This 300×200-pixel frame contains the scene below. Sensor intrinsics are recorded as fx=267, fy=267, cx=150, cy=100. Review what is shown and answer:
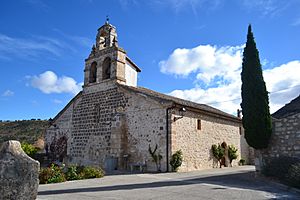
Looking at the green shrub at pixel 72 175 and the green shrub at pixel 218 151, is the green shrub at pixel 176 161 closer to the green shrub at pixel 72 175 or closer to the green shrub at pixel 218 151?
the green shrub at pixel 218 151

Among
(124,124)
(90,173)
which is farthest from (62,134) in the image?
(90,173)

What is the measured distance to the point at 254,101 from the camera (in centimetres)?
1288

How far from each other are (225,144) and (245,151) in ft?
15.0

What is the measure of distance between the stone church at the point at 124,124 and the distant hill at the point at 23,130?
20.1 meters

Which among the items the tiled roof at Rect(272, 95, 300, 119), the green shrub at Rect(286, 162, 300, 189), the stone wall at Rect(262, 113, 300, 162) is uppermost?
the tiled roof at Rect(272, 95, 300, 119)

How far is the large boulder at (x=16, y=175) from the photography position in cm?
383

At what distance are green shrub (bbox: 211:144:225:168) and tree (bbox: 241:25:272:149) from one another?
19.8ft

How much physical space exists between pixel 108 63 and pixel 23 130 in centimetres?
3163

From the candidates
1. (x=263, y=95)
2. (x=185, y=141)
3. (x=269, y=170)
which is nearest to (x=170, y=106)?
(x=185, y=141)

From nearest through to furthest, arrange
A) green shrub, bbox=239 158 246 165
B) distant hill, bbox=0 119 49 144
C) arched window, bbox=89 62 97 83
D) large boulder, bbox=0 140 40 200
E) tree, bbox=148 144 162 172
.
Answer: large boulder, bbox=0 140 40 200 → tree, bbox=148 144 162 172 → arched window, bbox=89 62 97 83 → green shrub, bbox=239 158 246 165 → distant hill, bbox=0 119 49 144

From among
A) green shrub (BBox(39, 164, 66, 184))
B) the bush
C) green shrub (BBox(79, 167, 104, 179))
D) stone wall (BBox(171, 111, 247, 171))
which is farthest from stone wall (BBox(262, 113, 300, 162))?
green shrub (BBox(39, 164, 66, 184))

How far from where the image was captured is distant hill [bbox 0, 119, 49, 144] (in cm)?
3994

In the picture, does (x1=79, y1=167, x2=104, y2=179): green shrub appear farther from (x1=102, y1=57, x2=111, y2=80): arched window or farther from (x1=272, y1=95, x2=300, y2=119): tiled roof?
(x1=272, y1=95, x2=300, y2=119): tiled roof

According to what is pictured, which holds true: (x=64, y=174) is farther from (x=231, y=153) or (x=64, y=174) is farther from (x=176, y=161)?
(x=231, y=153)
